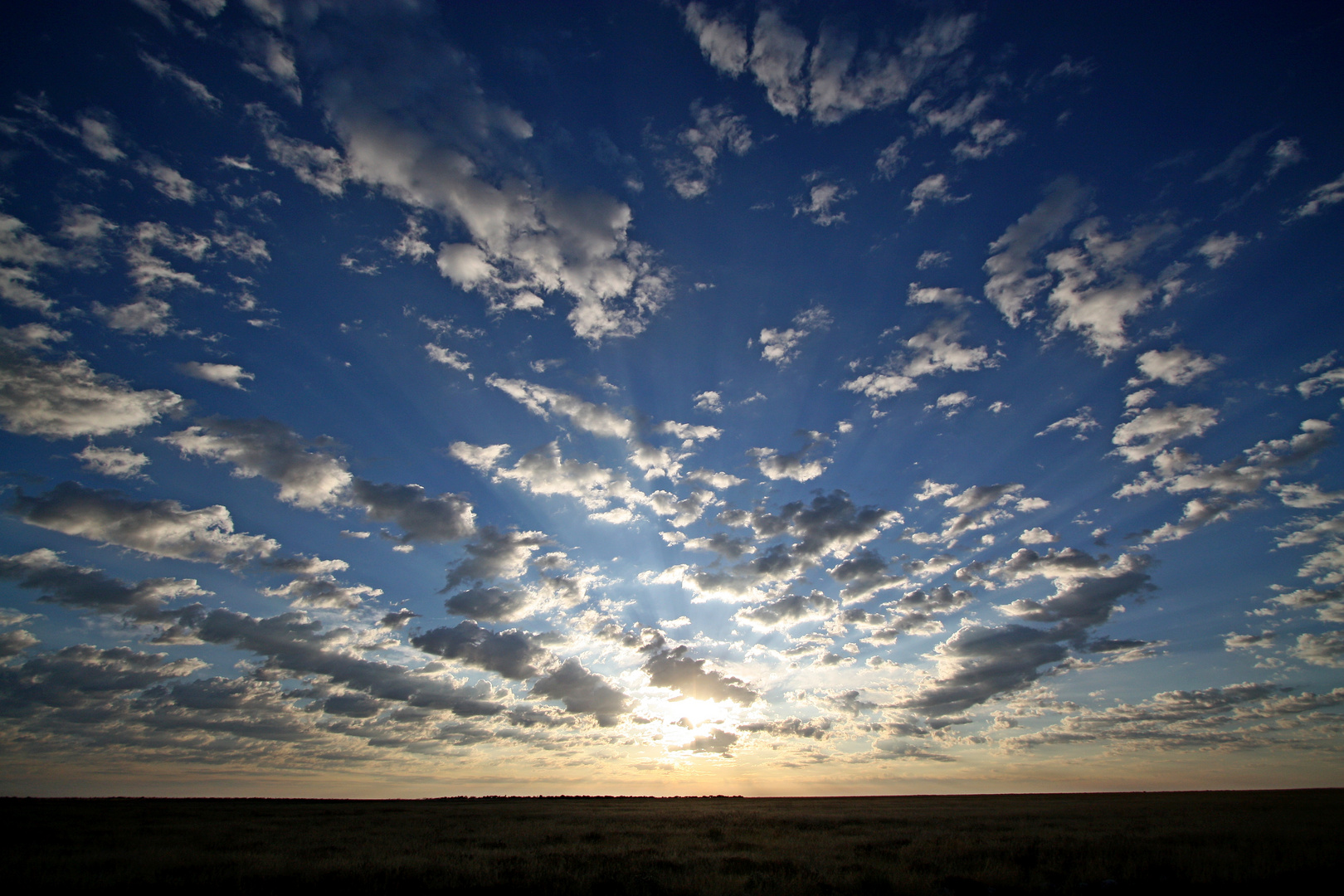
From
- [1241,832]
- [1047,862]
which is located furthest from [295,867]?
[1241,832]

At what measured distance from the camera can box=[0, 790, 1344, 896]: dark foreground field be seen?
59.2ft

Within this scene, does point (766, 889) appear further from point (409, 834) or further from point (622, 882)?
point (409, 834)

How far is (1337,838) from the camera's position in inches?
1093

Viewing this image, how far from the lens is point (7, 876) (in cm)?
Answer: 1927

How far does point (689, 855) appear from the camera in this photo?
78.5ft

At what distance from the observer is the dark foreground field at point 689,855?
1803 centimetres

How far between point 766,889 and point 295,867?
16953 mm

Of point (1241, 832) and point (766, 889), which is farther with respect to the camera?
point (1241, 832)

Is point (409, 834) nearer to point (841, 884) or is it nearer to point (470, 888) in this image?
point (470, 888)

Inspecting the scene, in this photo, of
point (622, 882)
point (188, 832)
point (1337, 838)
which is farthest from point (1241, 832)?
point (188, 832)

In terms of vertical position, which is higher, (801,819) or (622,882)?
(801,819)

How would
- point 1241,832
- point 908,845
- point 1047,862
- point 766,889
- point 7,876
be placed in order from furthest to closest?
1. point 1241,832
2. point 908,845
3. point 1047,862
4. point 7,876
5. point 766,889

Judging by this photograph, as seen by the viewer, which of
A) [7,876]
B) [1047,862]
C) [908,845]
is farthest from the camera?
[908,845]

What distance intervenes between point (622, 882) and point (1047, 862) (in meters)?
17.0
